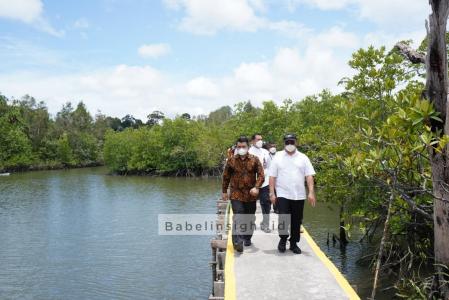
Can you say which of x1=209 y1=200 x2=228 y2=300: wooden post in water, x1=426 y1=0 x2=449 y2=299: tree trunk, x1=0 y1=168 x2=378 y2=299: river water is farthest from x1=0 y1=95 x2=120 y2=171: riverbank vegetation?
x1=426 y1=0 x2=449 y2=299: tree trunk

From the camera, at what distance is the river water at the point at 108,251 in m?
14.1

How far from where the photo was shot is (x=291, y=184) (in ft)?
22.7

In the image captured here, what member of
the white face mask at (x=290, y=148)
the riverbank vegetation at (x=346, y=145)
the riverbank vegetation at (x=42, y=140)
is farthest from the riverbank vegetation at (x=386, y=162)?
the riverbank vegetation at (x=42, y=140)

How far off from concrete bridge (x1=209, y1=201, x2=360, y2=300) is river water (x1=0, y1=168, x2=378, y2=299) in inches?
258

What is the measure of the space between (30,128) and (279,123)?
44983mm

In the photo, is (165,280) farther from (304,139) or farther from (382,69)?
(382,69)

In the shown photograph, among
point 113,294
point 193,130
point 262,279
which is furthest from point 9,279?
point 193,130

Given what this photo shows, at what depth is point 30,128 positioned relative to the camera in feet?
227

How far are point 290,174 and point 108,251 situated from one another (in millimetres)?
13207

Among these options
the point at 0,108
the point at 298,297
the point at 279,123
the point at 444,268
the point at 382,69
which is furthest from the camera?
the point at 0,108

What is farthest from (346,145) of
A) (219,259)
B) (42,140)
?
(42,140)

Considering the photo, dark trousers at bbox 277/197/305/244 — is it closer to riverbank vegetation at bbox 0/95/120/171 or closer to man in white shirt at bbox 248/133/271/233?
man in white shirt at bbox 248/133/271/233

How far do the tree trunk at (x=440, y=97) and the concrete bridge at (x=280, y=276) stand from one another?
1660 millimetres

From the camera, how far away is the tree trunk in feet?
19.7
